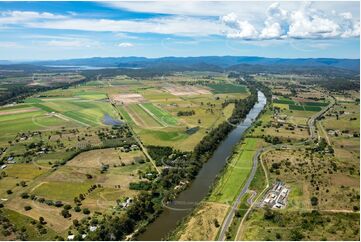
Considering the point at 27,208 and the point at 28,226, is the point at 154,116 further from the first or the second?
the point at 28,226

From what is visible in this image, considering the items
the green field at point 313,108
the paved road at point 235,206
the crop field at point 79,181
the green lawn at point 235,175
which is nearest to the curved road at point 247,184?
the paved road at point 235,206

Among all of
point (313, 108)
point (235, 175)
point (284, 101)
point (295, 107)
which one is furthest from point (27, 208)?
point (284, 101)

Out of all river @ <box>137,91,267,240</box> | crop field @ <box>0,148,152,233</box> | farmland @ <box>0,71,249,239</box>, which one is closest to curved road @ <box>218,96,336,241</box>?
river @ <box>137,91,267,240</box>

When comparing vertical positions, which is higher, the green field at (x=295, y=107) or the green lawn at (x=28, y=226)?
the green field at (x=295, y=107)

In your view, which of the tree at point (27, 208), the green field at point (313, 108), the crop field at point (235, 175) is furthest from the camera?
the green field at point (313, 108)

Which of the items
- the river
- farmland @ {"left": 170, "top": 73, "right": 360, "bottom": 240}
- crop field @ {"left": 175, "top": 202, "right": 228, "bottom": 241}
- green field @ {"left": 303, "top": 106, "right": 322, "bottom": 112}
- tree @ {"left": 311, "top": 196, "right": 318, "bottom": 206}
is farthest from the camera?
green field @ {"left": 303, "top": 106, "right": 322, "bottom": 112}

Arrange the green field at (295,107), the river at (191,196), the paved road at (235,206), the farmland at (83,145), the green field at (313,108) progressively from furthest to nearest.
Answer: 1. the green field at (295,107)
2. the green field at (313,108)
3. the farmland at (83,145)
4. the river at (191,196)
5. the paved road at (235,206)

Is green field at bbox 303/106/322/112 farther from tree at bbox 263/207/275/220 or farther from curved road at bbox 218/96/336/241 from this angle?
tree at bbox 263/207/275/220

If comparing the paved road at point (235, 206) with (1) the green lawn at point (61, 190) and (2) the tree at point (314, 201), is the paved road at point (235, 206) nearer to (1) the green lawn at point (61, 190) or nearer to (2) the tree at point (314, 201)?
(2) the tree at point (314, 201)

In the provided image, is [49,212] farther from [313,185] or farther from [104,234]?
[313,185]

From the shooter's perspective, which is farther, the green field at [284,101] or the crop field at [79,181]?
the green field at [284,101]
